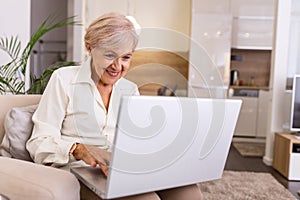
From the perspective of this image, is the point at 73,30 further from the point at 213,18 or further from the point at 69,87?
the point at 69,87

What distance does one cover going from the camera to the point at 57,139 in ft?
4.02

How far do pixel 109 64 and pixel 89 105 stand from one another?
19 cm

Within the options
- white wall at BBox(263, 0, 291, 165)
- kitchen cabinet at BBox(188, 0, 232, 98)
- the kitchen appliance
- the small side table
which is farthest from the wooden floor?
the kitchen appliance

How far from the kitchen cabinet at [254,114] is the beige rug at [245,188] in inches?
78.5

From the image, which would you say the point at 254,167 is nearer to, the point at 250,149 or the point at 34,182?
the point at 250,149

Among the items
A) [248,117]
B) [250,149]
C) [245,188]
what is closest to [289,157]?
[245,188]

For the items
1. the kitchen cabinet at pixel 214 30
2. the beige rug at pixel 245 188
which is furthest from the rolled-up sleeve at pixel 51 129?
the kitchen cabinet at pixel 214 30

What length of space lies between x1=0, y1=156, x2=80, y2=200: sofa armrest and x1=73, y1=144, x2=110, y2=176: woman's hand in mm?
84

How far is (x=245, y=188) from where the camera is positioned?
9.02 feet

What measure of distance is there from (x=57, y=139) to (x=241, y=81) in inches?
190

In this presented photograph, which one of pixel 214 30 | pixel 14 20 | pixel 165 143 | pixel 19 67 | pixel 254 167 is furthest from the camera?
pixel 214 30

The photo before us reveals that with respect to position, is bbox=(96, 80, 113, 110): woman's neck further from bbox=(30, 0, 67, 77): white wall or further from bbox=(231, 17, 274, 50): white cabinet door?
bbox=(30, 0, 67, 77): white wall

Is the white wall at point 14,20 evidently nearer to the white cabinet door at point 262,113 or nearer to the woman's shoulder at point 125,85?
the woman's shoulder at point 125,85

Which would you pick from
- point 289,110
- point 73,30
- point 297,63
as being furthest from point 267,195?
point 73,30
